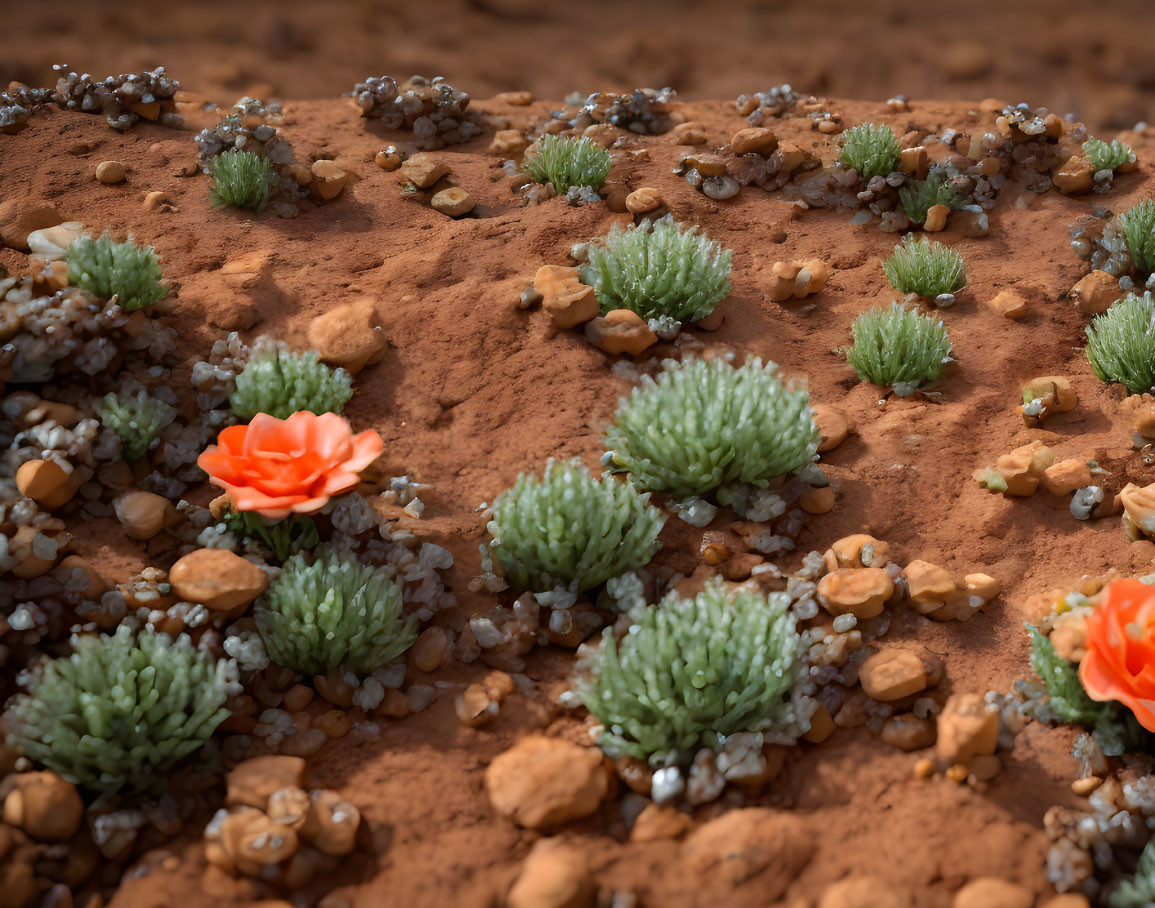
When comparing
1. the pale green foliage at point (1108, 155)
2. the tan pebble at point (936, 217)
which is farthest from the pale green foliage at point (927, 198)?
the pale green foliage at point (1108, 155)

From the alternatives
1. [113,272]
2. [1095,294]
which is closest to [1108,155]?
[1095,294]

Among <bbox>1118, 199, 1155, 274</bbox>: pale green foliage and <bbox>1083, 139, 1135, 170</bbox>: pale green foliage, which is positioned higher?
<bbox>1083, 139, 1135, 170</bbox>: pale green foliage

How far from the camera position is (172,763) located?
2.85 m

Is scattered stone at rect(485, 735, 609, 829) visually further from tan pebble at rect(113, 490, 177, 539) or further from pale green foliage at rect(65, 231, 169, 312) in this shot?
pale green foliage at rect(65, 231, 169, 312)

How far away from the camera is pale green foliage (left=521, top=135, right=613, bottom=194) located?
575cm

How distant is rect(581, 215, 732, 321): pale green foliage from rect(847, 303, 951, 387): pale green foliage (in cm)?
72

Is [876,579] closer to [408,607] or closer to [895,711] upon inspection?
[895,711]

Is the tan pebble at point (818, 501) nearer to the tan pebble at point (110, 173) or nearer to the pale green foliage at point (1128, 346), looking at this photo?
the pale green foliage at point (1128, 346)

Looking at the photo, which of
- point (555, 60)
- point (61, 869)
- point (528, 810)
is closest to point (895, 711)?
point (528, 810)

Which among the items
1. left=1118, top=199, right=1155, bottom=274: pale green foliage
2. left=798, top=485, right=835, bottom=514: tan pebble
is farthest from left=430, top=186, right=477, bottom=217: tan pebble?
left=1118, top=199, right=1155, bottom=274: pale green foliage

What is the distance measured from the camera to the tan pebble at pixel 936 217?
5.85 m

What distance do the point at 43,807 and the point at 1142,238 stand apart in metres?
5.52

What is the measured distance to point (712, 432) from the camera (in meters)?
3.60

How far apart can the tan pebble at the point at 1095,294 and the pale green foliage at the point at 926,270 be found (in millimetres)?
607
